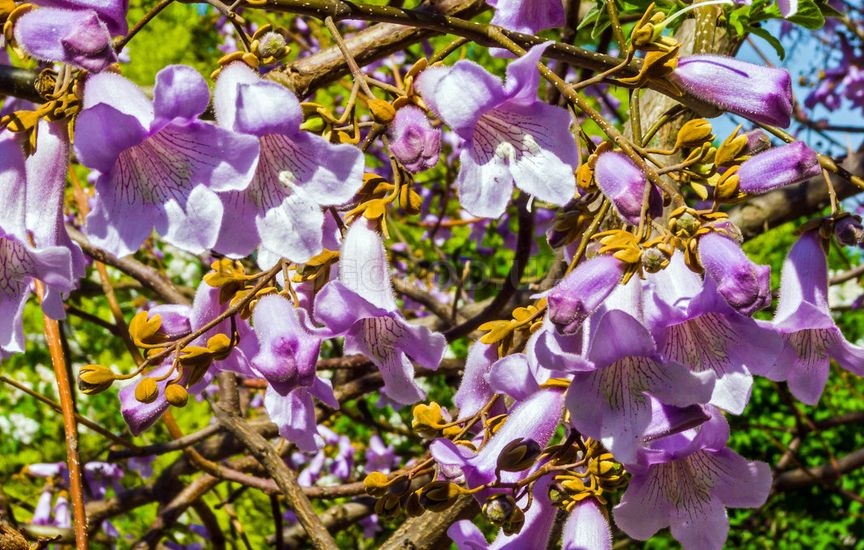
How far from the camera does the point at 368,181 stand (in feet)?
4.09

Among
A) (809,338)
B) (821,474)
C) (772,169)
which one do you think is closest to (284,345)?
(772,169)

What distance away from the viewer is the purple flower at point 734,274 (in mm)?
1098

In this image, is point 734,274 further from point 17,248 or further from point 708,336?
point 17,248

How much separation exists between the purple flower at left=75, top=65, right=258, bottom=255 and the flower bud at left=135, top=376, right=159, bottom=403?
191mm

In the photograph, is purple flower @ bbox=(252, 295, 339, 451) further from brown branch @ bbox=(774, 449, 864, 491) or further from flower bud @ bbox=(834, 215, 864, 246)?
brown branch @ bbox=(774, 449, 864, 491)

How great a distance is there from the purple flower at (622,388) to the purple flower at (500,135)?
197mm

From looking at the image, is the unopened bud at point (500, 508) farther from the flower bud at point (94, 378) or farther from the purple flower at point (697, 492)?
the flower bud at point (94, 378)

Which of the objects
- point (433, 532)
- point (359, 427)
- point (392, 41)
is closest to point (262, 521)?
point (359, 427)

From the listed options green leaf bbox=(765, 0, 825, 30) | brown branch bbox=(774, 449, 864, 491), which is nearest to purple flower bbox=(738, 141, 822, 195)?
green leaf bbox=(765, 0, 825, 30)

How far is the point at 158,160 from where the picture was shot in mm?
1167

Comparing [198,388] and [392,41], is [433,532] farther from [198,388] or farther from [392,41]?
[392,41]

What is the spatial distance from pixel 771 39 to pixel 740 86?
84cm

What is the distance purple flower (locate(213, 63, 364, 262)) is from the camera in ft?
3.73

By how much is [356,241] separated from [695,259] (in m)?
0.43
